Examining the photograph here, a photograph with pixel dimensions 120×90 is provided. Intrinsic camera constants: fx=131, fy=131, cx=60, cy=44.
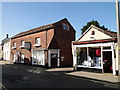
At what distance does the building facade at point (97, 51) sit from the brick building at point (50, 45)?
531cm

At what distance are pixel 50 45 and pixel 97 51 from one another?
8369mm

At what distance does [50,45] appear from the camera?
826 inches

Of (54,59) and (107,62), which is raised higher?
(107,62)

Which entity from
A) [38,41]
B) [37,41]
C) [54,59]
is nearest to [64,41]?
[54,59]

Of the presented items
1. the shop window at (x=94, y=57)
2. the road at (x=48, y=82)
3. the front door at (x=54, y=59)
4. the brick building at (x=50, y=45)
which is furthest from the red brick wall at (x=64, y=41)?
the road at (x=48, y=82)

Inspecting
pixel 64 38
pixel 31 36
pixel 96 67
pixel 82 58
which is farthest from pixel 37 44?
pixel 96 67

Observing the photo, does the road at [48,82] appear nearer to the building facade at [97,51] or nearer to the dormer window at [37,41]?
the building facade at [97,51]

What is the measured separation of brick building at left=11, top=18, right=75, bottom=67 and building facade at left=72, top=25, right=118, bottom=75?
17.4ft

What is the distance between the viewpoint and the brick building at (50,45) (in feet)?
69.2

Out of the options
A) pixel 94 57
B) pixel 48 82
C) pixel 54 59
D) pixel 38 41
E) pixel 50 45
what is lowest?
pixel 48 82

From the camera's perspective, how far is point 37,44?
22.8m

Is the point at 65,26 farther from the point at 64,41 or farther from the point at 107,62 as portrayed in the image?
the point at 107,62

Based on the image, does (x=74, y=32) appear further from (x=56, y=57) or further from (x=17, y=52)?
(x=17, y=52)

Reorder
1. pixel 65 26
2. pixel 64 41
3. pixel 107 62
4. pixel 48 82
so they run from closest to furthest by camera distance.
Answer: pixel 48 82, pixel 107 62, pixel 64 41, pixel 65 26
